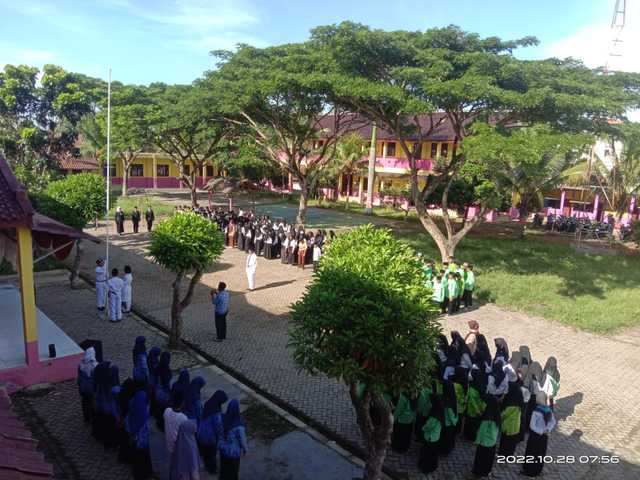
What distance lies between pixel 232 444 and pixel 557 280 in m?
14.0

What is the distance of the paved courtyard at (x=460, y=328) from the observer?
7.47 meters

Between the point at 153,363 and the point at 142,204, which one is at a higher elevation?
the point at 142,204

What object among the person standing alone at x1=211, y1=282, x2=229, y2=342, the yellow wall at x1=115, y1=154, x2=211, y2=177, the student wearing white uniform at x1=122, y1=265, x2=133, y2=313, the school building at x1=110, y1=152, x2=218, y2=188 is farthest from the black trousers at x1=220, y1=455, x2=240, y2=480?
the yellow wall at x1=115, y1=154, x2=211, y2=177

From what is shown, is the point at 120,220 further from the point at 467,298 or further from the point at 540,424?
the point at 540,424

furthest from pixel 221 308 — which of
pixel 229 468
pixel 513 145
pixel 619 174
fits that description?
pixel 619 174

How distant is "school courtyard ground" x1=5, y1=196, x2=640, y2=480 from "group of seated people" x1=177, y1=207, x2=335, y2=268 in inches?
58.2

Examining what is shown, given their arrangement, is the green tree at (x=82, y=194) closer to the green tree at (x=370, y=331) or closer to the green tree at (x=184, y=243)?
the green tree at (x=184, y=243)

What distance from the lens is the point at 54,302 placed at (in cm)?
1293

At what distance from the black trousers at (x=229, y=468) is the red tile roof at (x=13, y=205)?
4845 mm

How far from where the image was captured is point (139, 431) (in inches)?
242

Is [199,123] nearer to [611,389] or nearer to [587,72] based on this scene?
[587,72]

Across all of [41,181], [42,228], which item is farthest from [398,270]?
[41,181]

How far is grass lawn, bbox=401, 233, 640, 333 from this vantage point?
1378 cm

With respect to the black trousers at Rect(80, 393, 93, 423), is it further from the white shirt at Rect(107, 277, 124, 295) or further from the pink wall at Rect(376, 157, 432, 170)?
the pink wall at Rect(376, 157, 432, 170)
